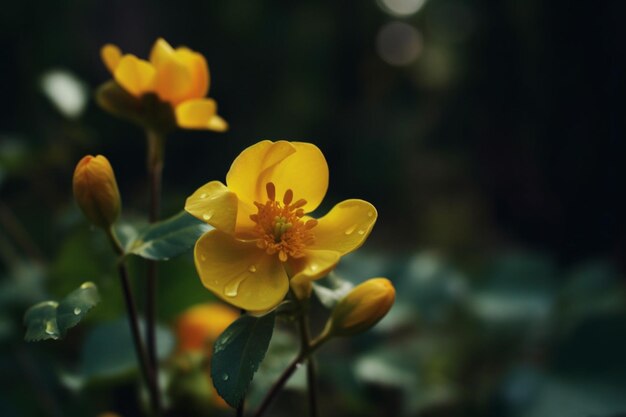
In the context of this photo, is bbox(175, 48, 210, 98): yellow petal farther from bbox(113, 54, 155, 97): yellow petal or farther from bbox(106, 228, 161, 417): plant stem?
bbox(106, 228, 161, 417): plant stem

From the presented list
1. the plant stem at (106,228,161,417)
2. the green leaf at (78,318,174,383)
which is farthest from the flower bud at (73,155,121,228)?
the green leaf at (78,318,174,383)

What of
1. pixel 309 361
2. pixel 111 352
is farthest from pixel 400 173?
pixel 309 361

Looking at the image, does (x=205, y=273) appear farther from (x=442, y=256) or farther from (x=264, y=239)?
(x=442, y=256)

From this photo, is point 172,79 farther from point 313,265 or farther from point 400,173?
point 400,173

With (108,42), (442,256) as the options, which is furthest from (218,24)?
(442,256)

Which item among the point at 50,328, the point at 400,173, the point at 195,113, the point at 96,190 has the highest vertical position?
the point at 400,173

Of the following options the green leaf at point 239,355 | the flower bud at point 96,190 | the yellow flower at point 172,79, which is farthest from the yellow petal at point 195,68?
the green leaf at point 239,355
